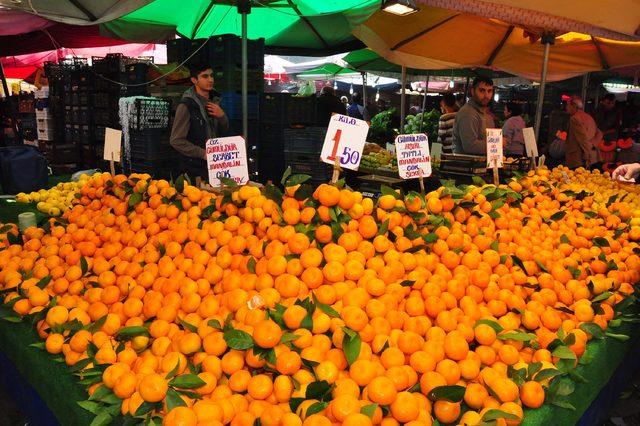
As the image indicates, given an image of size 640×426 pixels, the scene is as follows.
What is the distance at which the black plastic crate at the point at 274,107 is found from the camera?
6645 millimetres

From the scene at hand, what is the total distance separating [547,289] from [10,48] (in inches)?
432

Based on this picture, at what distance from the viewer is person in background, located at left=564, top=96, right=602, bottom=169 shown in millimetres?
7762

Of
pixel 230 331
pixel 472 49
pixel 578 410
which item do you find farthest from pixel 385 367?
pixel 472 49

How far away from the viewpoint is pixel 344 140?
→ 2430 millimetres

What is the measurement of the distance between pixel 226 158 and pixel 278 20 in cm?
489

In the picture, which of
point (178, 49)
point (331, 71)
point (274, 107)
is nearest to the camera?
point (178, 49)

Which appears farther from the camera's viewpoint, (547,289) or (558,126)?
(558,126)

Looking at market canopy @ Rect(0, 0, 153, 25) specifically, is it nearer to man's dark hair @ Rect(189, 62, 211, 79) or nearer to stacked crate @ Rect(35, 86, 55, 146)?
man's dark hair @ Rect(189, 62, 211, 79)

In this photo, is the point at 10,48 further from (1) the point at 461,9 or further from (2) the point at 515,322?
(2) the point at 515,322

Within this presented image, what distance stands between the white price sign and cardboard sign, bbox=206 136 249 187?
0.59 metres

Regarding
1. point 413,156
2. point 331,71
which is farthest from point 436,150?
point 331,71

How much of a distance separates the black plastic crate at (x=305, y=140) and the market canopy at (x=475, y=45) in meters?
1.66

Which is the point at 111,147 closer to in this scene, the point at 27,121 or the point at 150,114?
the point at 150,114

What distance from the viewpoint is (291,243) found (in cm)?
192
